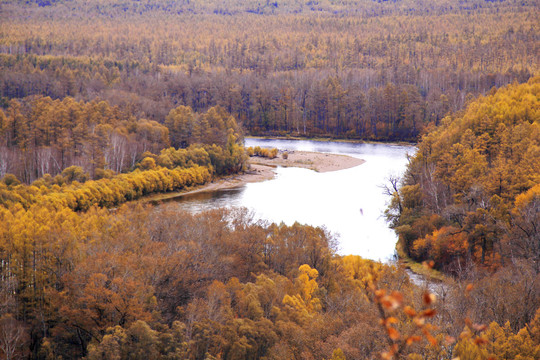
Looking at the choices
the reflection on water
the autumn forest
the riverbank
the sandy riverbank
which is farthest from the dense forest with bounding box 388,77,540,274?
the riverbank

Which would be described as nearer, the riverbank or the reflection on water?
the reflection on water

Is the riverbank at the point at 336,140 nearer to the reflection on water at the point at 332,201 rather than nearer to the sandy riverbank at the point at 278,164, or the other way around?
the sandy riverbank at the point at 278,164

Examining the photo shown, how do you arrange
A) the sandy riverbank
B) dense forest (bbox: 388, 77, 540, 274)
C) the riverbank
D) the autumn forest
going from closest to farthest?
the autumn forest
dense forest (bbox: 388, 77, 540, 274)
the sandy riverbank
the riverbank

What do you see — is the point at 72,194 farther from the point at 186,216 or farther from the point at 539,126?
the point at 539,126

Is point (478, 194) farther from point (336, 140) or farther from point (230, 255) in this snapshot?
point (336, 140)

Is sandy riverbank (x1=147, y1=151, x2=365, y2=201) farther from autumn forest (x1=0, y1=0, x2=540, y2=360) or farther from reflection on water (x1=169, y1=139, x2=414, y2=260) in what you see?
autumn forest (x1=0, y1=0, x2=540, y2=360)

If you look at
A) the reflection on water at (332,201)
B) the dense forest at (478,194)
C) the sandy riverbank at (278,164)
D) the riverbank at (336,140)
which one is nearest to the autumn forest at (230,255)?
the dense forest at (478,194)

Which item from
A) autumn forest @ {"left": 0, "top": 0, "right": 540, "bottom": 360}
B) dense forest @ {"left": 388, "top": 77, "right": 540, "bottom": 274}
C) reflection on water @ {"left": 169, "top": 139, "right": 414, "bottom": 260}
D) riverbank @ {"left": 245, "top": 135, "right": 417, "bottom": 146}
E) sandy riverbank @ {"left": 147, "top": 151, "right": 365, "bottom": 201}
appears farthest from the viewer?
riverbank @ {"left": 245, "top": 135, "right": 417, "bottom": 146}
